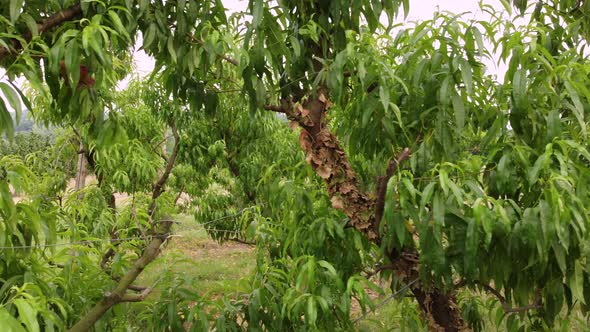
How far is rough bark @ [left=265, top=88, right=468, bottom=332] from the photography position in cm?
185

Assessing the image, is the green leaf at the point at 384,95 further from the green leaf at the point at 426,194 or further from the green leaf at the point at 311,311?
the green leaf at the point at 311,311

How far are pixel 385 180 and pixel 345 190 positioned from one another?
245 mm

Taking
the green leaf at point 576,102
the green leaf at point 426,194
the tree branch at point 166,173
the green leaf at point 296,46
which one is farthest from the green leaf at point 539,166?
the tree branch at point 166,173

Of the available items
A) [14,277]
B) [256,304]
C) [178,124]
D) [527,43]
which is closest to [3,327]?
[14,277]

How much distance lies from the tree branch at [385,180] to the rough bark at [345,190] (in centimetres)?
5

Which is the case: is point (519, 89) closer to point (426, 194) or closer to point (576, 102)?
point (576, 102)

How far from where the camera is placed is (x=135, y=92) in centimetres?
498

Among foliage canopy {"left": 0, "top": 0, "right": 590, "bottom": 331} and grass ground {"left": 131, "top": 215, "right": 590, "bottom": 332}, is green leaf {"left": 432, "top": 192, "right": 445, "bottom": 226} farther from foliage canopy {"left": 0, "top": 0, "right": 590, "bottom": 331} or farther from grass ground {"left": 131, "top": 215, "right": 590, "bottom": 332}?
grass ground {"left": 131, "top": 215, "right": 590, "bottom": 332}

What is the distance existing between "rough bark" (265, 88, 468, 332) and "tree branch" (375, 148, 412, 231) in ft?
0.18

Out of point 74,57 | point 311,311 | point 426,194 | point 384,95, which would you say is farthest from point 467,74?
point 74,57

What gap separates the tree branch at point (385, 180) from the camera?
1.59m

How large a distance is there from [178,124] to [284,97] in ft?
9.08

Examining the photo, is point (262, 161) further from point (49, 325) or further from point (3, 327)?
point (3, 327)

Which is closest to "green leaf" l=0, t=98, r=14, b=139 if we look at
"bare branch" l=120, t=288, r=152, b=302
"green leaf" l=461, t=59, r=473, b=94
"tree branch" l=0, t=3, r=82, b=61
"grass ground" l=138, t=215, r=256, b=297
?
"tree branch" l=0, t=3, r=82, b=61
